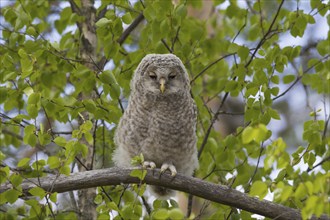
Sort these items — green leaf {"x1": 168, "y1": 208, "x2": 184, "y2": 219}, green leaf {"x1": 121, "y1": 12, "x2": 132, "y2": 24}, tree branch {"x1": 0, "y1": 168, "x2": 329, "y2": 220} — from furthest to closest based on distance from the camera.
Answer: green leaf {"x1": 121, "y1": 12, "x2": 132, "y2": 24}
tree branch {"x1": 0, "y1": 168, "x2": 329, "y2": 220}
green leaf {"x1": 168, "y1": 208, "x2": 184, "y2": 219}

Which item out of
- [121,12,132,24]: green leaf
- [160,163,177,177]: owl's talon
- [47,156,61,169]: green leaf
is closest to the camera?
[47,156,61,169]: green leaf

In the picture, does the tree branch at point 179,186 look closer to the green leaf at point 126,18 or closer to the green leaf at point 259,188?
the green leaf at point 259,188

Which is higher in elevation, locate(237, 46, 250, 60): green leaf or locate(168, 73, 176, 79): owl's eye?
locate(237, 46, 250, 60): green leaf

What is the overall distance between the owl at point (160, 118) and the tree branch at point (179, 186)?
25.8 inches

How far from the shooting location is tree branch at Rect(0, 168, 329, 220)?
4.43m

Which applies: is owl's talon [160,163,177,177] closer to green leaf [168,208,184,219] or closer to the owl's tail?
the owl's tail

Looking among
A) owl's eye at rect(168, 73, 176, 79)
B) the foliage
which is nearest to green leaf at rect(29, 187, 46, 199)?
the foliage

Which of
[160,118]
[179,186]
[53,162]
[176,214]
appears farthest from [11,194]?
[160,118]

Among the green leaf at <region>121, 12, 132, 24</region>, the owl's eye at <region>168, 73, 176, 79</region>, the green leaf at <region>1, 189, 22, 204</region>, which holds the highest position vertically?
the green leaf at <region>121, 12, 132, 24</region>

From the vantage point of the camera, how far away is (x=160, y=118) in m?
5.38

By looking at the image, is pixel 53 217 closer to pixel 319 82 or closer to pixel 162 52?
pixel 162 52

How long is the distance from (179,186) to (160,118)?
89 centimetres

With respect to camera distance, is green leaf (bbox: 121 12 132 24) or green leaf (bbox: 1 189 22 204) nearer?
green leaf (bbox: 1 189 22 204)

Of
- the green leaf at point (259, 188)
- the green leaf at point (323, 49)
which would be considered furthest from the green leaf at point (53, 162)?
the green leaf at point (323, 49)
